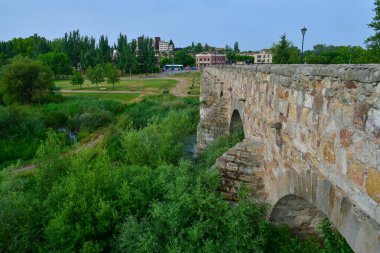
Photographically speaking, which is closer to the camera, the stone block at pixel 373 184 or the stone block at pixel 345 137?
the stone block at pixel 373 184

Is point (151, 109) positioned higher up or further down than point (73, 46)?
further down

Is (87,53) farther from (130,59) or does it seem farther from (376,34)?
(376,34)

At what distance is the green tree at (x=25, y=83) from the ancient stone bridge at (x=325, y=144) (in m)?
27.3

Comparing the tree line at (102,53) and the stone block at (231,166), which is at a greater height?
the tree line at (102,53)

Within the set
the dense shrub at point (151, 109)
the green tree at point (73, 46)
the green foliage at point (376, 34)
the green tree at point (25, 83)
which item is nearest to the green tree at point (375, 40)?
the green foliage at point (376, 34)

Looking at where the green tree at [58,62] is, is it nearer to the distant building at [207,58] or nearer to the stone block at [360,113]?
the distant building at [207,58]

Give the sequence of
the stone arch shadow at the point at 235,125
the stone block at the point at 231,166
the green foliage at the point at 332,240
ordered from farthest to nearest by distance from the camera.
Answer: the stone arch shadow at the point at 235,125, the stone block at the point at 231,166, the green foliage at the point at 332,240

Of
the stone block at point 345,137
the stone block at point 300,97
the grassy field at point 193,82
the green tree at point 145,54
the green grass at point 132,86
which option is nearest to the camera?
the stone block at point 345,137

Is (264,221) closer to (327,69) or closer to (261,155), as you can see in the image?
(261,155)

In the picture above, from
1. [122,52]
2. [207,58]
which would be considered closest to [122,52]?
[122,52]

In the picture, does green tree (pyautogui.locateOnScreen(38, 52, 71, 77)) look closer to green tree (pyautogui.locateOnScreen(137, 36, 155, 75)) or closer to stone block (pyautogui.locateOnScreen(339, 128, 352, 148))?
green tree (pyautogui.locateOnScreen(137, 36, 155, 75))

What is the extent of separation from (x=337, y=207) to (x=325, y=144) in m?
0.62

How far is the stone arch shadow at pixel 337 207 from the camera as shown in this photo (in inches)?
94.9

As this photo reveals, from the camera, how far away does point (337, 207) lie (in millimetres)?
2809
